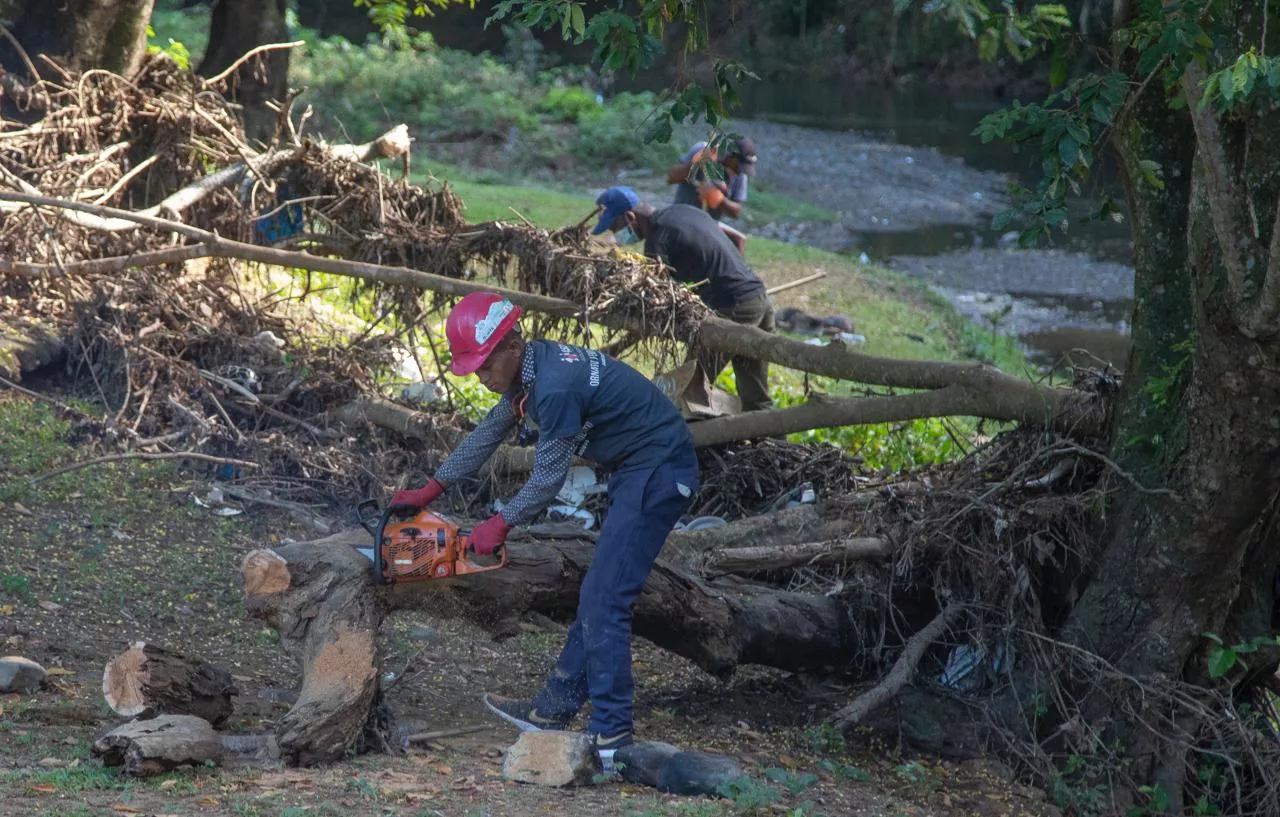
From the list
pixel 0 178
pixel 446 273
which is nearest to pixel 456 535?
pixel 446 273

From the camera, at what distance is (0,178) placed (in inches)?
350

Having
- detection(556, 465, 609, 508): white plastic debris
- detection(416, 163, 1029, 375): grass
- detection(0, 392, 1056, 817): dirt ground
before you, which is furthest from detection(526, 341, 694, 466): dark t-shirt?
detection(416, 163, 1029, 375): grass

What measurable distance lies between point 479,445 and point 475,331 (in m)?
0.62

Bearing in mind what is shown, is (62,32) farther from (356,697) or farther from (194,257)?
(356,697)

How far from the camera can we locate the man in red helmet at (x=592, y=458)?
518 centimetres

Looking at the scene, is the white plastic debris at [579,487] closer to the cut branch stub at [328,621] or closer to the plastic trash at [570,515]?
the plastic trash at [570,515]

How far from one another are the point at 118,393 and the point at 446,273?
6.91 feet

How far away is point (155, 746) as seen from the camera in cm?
448

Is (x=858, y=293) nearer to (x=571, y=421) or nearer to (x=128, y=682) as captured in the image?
(x=571, y=421)

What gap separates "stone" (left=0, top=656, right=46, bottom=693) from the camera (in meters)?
5.18

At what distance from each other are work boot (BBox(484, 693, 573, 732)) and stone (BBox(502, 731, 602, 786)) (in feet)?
1.37

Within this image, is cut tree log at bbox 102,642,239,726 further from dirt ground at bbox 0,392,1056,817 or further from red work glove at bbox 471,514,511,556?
red work glove at bbox 471,514,511,556

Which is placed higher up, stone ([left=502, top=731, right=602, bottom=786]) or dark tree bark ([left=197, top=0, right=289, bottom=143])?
dark tree bark ([left=197, top=0, right=289, bottom=143])

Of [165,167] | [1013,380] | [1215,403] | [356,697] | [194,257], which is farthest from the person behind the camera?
[165,167]
